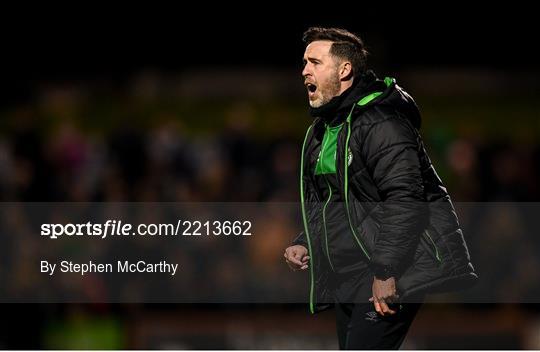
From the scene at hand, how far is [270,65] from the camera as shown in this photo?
19391 millimetres

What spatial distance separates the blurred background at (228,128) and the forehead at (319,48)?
15.9 ft

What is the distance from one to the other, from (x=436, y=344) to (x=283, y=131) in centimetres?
327

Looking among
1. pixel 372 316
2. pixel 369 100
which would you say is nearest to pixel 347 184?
pixel 369 100

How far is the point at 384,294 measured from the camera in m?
4.57

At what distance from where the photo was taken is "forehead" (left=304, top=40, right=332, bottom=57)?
481 centimetres

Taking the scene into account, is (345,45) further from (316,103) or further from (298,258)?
(298,258)

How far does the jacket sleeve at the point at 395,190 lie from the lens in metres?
4.51

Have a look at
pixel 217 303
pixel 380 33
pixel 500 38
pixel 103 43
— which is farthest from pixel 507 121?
pixel 217 303

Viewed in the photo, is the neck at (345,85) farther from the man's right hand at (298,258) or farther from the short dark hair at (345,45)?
the man's right hand at (298,258)

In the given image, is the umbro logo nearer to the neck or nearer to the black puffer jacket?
the black puffer jacket

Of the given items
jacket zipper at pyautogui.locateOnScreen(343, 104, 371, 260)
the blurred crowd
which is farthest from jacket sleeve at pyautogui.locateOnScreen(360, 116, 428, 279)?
the blurred crowd

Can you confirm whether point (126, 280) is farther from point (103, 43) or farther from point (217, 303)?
point (103, 43)

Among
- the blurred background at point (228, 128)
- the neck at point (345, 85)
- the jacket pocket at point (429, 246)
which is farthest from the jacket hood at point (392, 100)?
the blurred background at point (228, 128)

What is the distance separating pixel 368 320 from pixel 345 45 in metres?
1.40
